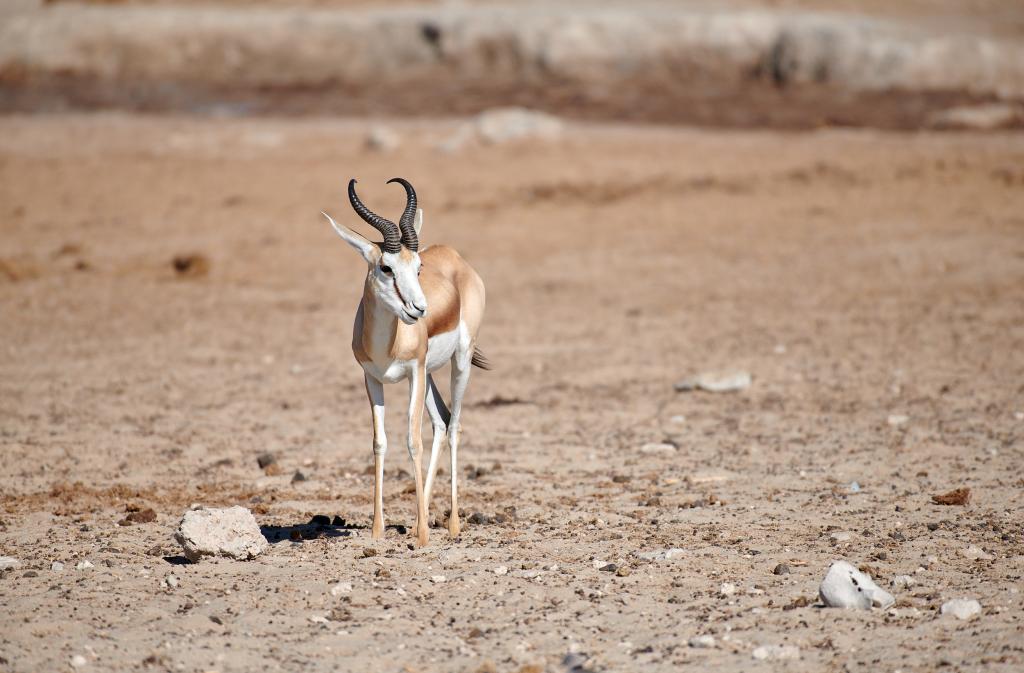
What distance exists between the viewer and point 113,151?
2478 centimetres

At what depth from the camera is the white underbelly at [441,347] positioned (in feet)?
25.1

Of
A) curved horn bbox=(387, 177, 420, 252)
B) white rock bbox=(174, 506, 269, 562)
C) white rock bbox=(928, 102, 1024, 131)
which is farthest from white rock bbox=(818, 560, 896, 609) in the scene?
white rock bbox=(928, 102, 1024, 131)

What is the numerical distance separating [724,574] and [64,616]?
131 inches

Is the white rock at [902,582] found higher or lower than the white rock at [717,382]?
higher

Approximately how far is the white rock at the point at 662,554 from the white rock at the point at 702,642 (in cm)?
110

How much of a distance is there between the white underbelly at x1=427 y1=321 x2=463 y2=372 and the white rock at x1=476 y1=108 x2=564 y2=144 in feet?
54.8

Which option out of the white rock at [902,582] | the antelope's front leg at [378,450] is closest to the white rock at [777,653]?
the white rock at [902,582]

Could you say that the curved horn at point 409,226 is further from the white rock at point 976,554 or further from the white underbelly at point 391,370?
the white rock at point 976,554

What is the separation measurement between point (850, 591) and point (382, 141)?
18687 mm

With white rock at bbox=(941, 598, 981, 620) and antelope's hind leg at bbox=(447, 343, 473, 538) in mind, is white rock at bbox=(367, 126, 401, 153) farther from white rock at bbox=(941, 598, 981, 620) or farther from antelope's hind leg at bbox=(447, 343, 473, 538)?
white rock at bbox=(941, 598, 981, 620)

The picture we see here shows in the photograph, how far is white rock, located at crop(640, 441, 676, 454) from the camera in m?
9.61

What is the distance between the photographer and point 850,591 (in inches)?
248

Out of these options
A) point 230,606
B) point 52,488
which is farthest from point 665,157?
point 230,606

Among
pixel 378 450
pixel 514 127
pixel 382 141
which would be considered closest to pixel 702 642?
pixel 378 450
